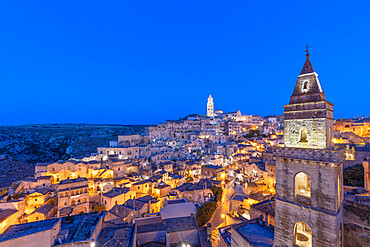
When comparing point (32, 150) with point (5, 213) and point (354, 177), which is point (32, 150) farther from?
point (354, 177)

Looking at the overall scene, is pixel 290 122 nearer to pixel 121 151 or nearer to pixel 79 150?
pixel 121 151

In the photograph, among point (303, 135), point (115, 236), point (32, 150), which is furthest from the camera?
point (32, 150)

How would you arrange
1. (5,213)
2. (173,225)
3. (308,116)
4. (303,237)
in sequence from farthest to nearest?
1. (5,213)
2. (173,225)
3. (303,237)
4. (308,116)

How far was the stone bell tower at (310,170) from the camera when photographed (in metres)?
7.40

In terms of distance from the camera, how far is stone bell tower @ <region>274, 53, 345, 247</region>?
7398 millimetres

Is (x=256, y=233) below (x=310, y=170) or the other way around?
below

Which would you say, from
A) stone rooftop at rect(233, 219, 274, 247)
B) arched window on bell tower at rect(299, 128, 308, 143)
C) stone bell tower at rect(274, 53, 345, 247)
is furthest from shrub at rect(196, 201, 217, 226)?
arched window on bell tower at rect(299, 128, 308, 143)

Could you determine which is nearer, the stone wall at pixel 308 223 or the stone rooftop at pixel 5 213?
the stone wall at pixel 308 223

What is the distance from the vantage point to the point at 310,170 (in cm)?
793

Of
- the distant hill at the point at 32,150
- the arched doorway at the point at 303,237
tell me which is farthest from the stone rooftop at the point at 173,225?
the distant hill at the point at 32,150

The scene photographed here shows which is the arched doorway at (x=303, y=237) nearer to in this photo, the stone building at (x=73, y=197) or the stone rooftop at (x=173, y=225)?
the stone rooftop at (x=173, y=225)

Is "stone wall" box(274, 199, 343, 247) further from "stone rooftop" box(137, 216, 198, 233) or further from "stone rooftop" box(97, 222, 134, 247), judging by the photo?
"stone rooftop" box(137, 216, 198, 233)

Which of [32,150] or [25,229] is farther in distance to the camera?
[32,150]

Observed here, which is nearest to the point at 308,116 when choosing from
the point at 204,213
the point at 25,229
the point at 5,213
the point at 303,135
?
the point at 303,135
